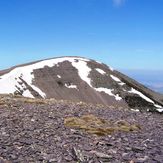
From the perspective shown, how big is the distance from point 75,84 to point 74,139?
5685 inches

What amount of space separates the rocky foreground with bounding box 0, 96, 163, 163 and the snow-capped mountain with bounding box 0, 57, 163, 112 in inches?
→ 4506

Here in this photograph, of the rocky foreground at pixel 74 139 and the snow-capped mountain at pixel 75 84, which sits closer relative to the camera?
the rocky foreground at pixel 74 139

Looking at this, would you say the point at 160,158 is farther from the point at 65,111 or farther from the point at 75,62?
the point at 75,62

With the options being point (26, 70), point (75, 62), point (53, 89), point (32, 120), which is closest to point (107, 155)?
point (32, 120)

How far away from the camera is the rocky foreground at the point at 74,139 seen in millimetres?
16312

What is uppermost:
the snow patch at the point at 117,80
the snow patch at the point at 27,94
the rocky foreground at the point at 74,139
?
the snow patch at the point at 117,80

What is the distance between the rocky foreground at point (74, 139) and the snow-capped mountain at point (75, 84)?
114m

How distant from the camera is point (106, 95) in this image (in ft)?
522

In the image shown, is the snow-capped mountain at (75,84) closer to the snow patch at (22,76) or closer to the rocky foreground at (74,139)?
the snow patch at (22,76)

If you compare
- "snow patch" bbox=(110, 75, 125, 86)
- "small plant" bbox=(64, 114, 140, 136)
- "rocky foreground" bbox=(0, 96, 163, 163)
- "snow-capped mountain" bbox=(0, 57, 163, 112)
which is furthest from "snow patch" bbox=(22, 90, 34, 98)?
"small plant" bbox=(64, 114, 140, 136)

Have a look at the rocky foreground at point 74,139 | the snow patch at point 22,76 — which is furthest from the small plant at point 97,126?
the snow patch at point 22,76

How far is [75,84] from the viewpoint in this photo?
16412 centimetres

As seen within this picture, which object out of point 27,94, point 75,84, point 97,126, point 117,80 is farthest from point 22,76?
point 97,126

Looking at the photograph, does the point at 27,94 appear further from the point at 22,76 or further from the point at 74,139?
the point at 74,139
